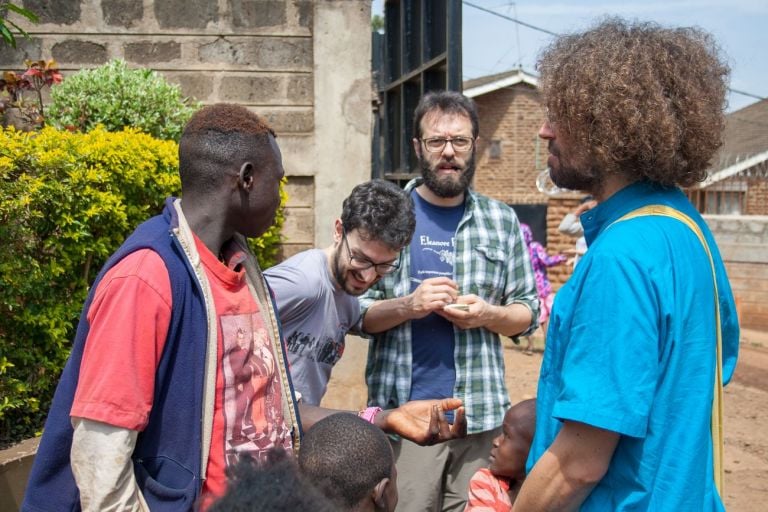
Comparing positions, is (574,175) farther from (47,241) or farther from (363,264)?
(47,241)

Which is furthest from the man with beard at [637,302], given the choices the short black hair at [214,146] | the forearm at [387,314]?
the forearm at [387,314]

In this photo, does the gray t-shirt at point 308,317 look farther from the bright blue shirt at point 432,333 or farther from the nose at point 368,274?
the bright blue shirt at point 432,333

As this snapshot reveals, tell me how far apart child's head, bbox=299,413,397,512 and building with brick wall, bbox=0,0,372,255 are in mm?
3606

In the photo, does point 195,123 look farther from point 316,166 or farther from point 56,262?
point 316,166

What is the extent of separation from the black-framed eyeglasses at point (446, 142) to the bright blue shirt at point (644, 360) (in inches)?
68.5

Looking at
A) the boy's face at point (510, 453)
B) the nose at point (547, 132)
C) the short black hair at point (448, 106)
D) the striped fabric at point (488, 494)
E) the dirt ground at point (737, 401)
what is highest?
the short black hair at point (448, 106)

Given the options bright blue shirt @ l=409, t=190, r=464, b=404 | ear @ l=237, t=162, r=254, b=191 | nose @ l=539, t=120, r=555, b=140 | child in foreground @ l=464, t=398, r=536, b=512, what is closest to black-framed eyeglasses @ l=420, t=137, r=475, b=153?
bright blue shirt @ l=409, t=190, r=464, b=404

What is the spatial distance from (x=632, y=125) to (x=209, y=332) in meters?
1.11

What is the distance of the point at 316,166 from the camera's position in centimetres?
574

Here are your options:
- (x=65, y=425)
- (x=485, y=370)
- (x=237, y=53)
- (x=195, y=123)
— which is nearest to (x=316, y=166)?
(x=237, y=53)

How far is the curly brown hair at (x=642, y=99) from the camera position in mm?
1853

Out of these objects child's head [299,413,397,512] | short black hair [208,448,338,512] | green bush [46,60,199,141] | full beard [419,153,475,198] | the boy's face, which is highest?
green bush [46,60,199,141]

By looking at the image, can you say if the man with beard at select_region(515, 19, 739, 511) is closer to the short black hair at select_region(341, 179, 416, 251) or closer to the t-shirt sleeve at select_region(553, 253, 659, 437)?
the t-shirt sleeve at select_region(553, 253, 659, 437)

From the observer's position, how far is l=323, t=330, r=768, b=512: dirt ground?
5.65m
